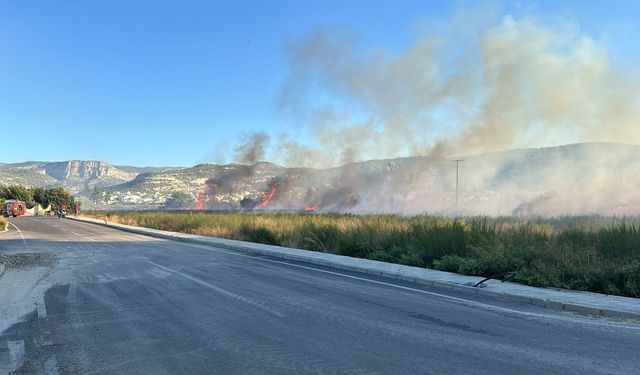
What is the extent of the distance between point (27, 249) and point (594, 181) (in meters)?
56.4

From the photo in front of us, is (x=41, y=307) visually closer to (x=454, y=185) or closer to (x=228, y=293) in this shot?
(x=228, y=293)

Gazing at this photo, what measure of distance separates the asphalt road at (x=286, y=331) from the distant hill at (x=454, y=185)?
39.5 m

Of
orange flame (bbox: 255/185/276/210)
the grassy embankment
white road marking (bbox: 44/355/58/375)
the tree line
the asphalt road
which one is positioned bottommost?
white road marking (bbox: 44/355/58/375)

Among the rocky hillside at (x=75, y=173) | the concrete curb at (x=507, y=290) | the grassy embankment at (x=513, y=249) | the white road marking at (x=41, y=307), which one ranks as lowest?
the white road marking at (x=41, y=307)

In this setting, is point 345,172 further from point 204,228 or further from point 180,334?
point 180,334

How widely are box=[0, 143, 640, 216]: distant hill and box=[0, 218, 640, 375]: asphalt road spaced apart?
39.5 meters

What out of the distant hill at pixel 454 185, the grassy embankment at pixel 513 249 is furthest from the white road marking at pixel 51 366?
the distant hill at pixel 454 185

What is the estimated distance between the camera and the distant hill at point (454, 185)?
165 ft

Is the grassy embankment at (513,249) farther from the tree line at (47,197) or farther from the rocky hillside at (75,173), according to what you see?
the rocky hillside at (75,173)

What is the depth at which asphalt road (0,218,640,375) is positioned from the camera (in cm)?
448

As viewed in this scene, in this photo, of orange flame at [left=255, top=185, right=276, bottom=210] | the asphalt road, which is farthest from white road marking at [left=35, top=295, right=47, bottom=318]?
orange flame at [left=255, top=185, right=276, bottom=210]

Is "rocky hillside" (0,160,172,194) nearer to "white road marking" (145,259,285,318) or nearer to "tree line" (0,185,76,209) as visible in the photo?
"tree line" (0,185,76,209)

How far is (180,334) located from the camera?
5.55m

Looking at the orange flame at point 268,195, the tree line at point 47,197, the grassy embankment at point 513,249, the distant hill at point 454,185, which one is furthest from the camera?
the tree line at point 47,197
